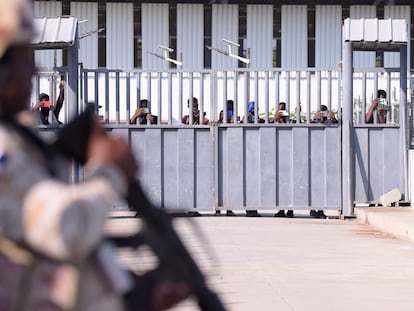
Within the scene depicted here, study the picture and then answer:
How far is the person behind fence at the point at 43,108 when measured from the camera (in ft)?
53.3

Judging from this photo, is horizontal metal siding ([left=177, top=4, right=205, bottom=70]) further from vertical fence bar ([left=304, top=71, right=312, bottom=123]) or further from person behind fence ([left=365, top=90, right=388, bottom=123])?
vertical fence bar ([left=304, top=71, right=312, bottom=123])

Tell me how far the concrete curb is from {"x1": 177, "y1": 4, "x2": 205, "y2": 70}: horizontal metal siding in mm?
16743

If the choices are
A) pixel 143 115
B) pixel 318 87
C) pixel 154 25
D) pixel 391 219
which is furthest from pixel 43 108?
pixel 154 25

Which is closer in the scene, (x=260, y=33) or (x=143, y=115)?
(x=143, y=115)

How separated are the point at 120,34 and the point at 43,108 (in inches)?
646

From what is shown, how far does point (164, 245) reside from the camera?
103 inches

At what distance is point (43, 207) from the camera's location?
225 centimetres

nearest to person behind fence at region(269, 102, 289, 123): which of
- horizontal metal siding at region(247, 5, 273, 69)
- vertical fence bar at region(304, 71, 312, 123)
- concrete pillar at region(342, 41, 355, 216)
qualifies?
vertical fence bar at region(304, 71, 312, 123)

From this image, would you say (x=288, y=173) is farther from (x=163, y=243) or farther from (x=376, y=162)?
(x=163, y=243)

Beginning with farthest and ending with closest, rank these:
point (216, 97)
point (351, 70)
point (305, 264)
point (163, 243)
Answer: point (216, 97) < point (351, 70) < point (305, 264) < point (163, 243)

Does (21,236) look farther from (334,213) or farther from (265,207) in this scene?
(334,213)

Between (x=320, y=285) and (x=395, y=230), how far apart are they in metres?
4.88

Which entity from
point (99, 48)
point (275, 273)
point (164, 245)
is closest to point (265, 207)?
point (275, 273)

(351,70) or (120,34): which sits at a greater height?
(120,34)
